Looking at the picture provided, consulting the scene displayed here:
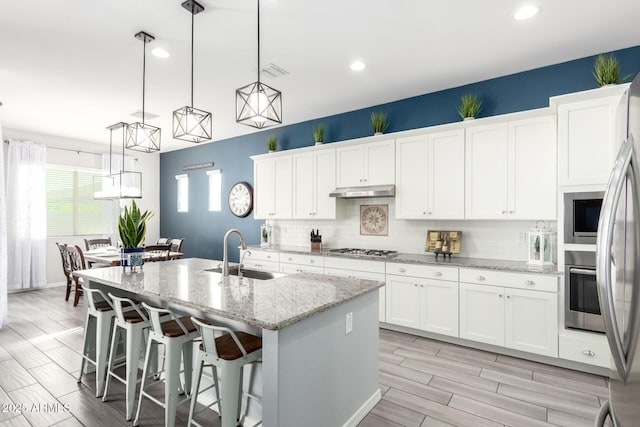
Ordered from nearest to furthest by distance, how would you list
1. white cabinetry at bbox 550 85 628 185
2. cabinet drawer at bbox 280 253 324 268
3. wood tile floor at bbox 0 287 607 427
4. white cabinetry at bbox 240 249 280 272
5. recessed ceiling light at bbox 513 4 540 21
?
wood tile floor at bbox 0 287 607 427
recessed ceiling light at bbox 513 4 540 21
white cabinetry at bbox 550 85 628 185
cabinet drawer at bbox 280 253 324 268
white cabinetry at bbox 240 249 280 272

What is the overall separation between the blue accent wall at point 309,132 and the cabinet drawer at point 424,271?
1887 mm

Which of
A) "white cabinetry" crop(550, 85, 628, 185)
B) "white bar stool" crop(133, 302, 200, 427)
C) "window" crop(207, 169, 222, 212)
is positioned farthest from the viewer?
"window" crop(207, 169, 222, 212)

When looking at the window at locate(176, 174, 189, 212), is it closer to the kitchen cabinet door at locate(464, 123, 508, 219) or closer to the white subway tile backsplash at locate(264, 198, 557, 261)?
the white subway tile backsplash at locate(264, 198, 557, 261)

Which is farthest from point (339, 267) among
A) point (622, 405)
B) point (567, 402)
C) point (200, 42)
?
point (622, 405)

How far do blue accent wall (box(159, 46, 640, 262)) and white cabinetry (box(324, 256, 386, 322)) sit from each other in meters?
1.93

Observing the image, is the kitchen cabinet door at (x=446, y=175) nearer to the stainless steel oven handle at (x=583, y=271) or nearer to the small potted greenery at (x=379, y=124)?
the small potted greenery at (x=379, y=124)

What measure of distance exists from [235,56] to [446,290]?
10.9 feet

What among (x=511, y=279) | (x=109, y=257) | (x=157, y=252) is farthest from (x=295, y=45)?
(x=157, y=252)

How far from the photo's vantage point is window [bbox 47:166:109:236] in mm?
6765

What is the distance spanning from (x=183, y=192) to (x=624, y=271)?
8.05 m

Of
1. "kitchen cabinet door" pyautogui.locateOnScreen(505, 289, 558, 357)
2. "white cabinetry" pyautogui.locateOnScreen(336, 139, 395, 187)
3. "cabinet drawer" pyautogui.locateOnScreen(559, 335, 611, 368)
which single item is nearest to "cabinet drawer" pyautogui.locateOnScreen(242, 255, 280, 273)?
"white cabinetry" pyautogui.locateOnScreen(336, 139, 395, 187)

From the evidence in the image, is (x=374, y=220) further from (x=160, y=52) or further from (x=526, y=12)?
(x=160, y=52)

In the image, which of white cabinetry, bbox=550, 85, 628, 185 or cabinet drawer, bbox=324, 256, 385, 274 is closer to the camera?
white cabinetry, bbox=550, 85, 628, 185

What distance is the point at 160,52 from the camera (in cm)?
331
